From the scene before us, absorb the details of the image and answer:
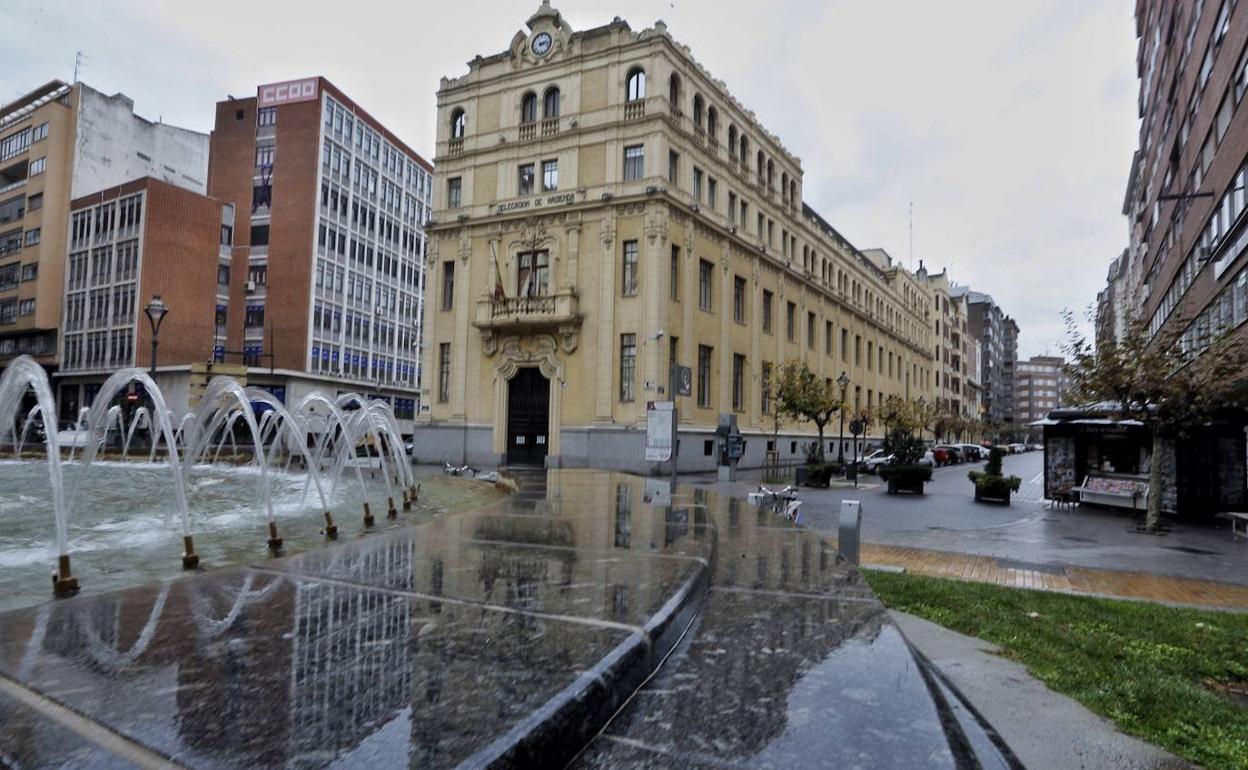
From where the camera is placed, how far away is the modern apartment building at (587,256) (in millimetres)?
31312

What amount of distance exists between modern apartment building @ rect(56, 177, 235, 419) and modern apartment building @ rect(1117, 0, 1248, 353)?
193ft

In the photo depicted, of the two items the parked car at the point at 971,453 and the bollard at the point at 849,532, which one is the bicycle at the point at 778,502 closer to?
the bollard at the point at 849,532

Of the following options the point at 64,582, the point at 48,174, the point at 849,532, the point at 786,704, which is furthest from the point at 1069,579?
the point at 48,174

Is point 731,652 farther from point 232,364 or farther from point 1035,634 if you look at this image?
point 232,364

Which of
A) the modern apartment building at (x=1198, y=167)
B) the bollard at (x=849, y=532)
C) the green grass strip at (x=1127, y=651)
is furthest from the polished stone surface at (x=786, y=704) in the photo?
the modern apartment building at (x=1198, y=167)

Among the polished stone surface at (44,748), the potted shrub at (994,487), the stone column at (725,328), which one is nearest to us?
the polished stone surface at (44,748)

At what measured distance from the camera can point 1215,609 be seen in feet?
23.5

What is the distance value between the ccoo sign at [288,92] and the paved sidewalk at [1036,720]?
63.1m

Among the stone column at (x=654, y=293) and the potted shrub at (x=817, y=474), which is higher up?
the stone column at (x=654, y=293)

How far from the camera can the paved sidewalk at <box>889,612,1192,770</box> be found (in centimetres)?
325

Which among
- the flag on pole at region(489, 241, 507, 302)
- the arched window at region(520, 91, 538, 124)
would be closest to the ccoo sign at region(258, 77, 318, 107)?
the arched window at region(520, 91, 538, 124)

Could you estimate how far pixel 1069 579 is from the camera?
8.77 m

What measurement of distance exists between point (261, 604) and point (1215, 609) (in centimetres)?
886

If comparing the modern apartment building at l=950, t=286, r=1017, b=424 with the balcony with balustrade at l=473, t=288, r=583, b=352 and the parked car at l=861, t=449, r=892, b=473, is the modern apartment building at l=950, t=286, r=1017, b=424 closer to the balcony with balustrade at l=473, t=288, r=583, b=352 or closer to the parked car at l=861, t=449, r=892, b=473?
the parked car at l=861, t=449, r=892, b=473
